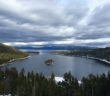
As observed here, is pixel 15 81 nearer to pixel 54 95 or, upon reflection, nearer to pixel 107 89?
pixel 54 95

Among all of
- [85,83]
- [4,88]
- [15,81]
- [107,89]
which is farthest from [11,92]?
[107,89]

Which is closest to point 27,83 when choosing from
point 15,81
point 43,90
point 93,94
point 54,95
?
point 15,81

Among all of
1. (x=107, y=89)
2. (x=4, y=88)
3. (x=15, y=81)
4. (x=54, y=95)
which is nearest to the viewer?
(x=54, y=95)

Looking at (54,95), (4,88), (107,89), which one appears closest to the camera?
(54,95)

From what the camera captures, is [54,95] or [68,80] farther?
[68,80]

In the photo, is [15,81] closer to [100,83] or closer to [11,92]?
[11,92]

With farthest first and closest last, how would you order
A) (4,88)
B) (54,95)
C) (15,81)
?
(15,81) → (4,88) → (54,95)

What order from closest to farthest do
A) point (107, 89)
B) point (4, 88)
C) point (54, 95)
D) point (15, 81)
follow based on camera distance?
1. point (54, 95)
2. point (107, 89)
3. point (4, 88)
4. point (15, 81)

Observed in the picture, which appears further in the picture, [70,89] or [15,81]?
[15,81]
